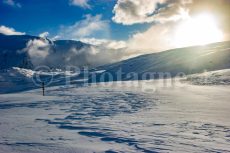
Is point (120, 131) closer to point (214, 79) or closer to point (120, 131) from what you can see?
point (120, 131)

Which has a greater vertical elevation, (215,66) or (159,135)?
(215,66)

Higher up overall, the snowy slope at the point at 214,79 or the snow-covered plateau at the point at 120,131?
the snowy slope at the point at 214,79

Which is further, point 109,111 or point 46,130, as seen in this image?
point 109,111

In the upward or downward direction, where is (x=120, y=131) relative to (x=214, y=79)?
downward

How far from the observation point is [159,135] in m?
→ 11.7

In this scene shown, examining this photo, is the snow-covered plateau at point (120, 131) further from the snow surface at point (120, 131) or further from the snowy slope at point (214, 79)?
the snowy slope at point (214, 79)

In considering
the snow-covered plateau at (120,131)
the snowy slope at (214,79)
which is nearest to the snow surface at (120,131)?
the snow-covered plateau at (120,131)

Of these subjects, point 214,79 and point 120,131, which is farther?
point 214,79

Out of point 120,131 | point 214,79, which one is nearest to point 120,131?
point 120,131

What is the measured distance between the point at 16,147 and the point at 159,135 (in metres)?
5.22

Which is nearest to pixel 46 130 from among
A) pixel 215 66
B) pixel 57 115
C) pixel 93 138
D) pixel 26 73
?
pixel 93 138

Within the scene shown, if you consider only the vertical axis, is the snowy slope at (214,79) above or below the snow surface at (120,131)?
above

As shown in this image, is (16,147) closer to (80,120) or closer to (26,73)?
(80,120)

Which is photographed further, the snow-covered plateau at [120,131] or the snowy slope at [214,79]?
the snowy slope at [214,79]
